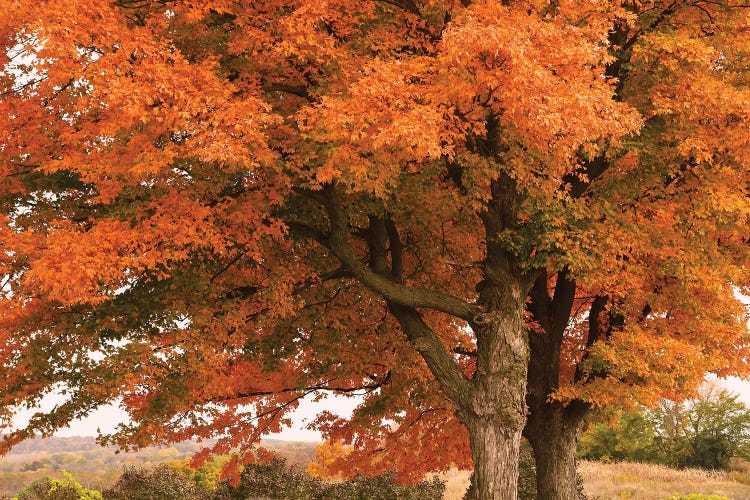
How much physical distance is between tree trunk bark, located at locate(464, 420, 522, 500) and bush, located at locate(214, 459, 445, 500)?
9.38 metres

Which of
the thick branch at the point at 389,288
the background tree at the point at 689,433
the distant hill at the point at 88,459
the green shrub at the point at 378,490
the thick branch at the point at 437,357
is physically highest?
the thick branch at the point at 389,288

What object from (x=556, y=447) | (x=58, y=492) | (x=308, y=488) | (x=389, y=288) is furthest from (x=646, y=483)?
(x=58, y=492)

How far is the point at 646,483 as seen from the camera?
22391 mm

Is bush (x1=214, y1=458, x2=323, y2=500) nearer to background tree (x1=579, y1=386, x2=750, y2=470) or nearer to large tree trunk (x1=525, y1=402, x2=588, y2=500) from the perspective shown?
large tree trunk (x1=525, y1=402, x2=588, y2=500)

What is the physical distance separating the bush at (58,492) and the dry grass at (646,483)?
11434 millimetres

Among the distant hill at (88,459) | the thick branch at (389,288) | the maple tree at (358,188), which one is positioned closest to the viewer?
the maple tree at (358,188)

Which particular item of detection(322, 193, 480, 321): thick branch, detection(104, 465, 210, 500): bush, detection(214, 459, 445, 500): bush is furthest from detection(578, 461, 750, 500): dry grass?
detection(104, 465, 210, 500): bush

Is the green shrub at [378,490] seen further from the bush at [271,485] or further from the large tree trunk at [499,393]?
the large tree trunk at [499,393]

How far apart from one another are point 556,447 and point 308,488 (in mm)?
9266

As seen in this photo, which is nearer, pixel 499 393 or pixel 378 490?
pixel 499 393

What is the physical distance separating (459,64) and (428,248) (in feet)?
17.9

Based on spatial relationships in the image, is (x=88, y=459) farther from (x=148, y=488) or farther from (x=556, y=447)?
(x=556, y=447)

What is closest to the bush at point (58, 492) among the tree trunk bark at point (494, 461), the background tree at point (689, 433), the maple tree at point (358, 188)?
the maple tree at point (358, 188)

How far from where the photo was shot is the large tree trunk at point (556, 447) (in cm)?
1349
